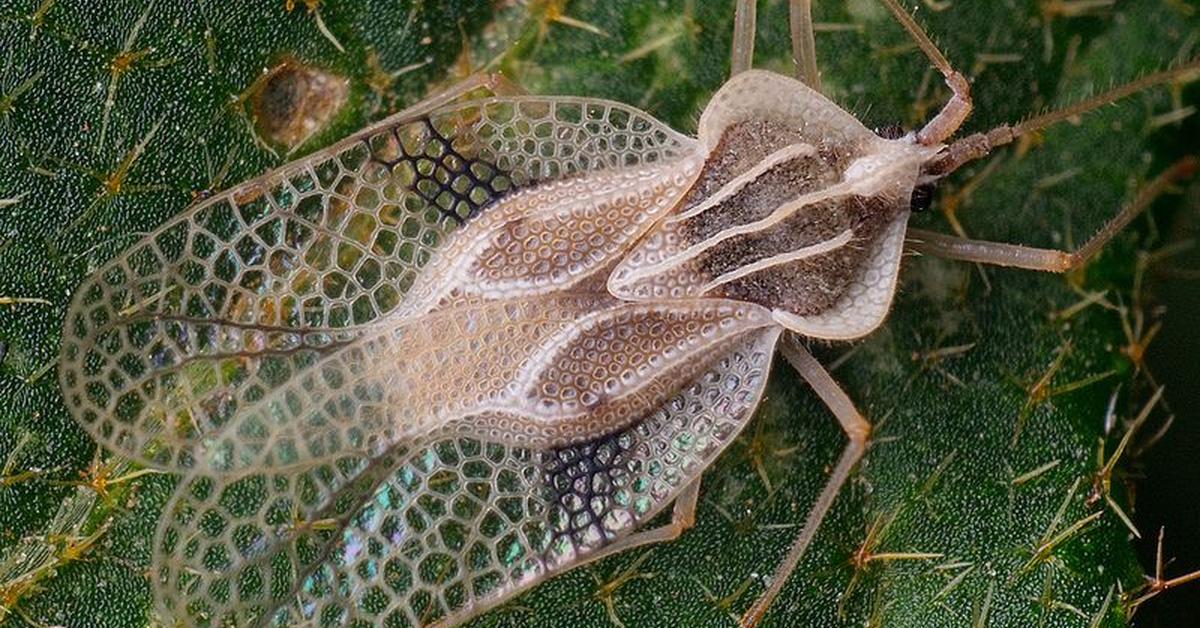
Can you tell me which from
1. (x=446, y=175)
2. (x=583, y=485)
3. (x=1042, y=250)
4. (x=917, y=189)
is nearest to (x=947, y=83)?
(x=917, y=189)

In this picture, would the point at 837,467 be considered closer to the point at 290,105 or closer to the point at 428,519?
the point at 428,519

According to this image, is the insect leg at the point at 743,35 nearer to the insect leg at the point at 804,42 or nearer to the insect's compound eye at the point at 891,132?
the insect leg at the point at 804,42

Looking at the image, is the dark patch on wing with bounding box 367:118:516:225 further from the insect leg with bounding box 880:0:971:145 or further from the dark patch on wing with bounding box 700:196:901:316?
the insect leg with bounding box 880:0:971:145

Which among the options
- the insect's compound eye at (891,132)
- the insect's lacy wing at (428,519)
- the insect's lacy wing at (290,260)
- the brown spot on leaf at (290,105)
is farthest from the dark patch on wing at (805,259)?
the brown spot on leaf at (290,105)

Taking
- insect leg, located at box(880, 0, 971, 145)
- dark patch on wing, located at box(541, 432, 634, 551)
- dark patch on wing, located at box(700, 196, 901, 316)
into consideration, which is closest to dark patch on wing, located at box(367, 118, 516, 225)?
dark patch on wing, located at box(700, 196, 901, 316)

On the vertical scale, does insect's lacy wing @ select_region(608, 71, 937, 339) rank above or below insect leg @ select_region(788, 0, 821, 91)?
below

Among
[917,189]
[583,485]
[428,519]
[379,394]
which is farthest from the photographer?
[917,189]
